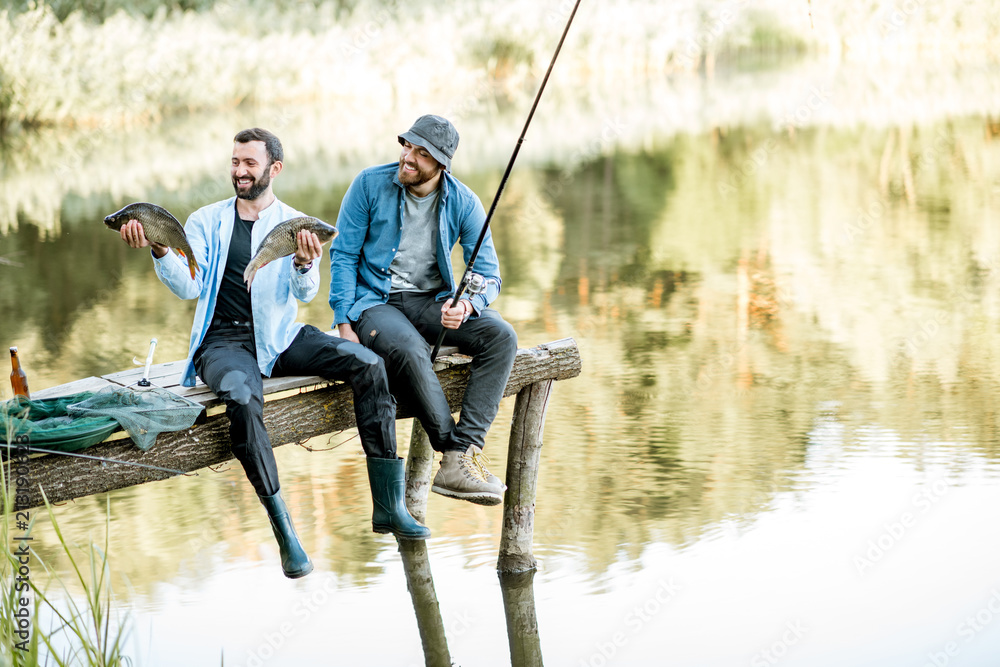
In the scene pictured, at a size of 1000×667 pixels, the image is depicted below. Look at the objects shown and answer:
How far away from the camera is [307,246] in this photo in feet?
12.3

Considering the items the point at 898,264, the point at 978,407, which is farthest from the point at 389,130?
the point at 978,407

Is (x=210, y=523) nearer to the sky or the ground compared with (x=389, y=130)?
nearer to the ground

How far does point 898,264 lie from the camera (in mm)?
10031

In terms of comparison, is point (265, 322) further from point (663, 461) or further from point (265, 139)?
point (663, 461)

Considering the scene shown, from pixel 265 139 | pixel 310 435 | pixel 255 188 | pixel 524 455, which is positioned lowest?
pixel 524 455

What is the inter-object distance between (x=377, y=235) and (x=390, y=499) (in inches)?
37.9

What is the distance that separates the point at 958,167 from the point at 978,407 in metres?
8.98

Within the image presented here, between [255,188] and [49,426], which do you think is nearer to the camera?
[49,426]

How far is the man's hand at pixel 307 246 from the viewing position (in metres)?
3.74

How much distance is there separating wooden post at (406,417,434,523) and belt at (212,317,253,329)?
1.04m

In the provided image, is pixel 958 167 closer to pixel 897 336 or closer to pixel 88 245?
pixel 897 336

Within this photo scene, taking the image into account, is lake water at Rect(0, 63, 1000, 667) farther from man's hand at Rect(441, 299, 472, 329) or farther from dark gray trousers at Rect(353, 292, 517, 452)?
man's hand at Rect(441, 299, 472, 329)

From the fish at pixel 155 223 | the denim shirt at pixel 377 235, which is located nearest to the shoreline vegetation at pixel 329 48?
the denim shirt at pixel 377 235

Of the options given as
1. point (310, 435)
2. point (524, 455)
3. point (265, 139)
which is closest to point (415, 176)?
point (265, 139)
